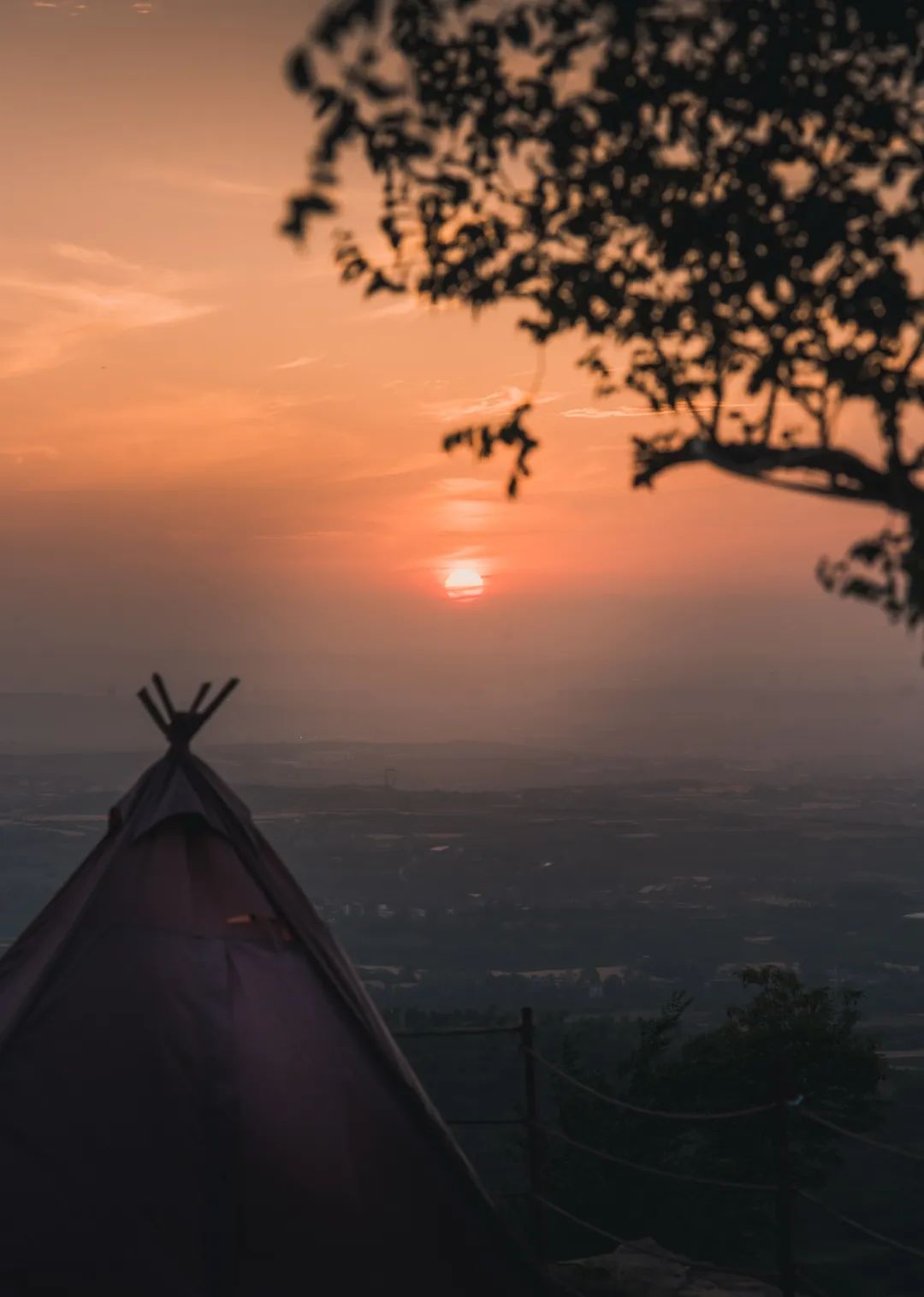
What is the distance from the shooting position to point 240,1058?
22.5ft

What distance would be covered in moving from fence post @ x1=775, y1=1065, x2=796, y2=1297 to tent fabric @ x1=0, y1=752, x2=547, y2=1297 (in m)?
1.18

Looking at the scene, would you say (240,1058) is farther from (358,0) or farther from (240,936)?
(358,0)

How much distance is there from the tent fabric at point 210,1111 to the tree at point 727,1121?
17.8 metres

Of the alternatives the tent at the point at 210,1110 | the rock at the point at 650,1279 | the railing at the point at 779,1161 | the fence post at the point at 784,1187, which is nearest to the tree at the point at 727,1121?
the rock at the point at 650,1279

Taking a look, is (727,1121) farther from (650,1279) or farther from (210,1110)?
(210,1110)

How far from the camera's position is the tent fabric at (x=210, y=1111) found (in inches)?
248

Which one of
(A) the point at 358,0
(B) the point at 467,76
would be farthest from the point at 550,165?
(A) the point at 358,0

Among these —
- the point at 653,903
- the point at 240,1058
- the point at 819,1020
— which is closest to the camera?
the point at 240,1058

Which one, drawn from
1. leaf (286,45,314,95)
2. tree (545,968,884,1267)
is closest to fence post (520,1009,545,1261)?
leaf (286,45,314,95)

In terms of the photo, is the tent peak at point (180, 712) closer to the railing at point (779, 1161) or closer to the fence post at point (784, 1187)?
the railing at point (779, 1161)

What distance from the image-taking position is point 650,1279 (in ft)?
27.5

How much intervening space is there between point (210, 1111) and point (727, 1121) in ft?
62.6

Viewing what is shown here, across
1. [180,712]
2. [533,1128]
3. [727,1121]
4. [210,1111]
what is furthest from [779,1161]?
[727,1121]

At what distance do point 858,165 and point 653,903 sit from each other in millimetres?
114771
